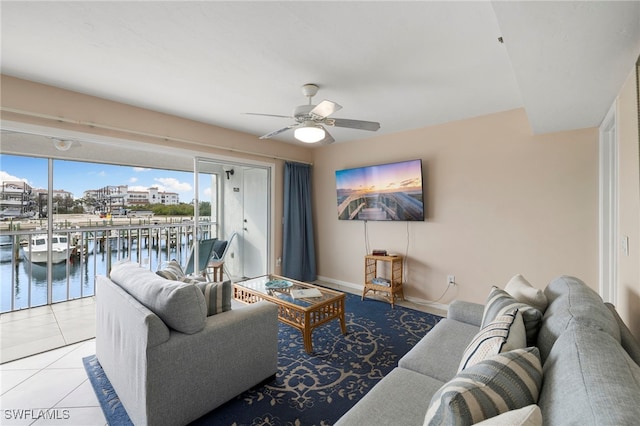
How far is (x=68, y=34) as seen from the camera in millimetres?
1764

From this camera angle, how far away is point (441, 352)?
1.62 m

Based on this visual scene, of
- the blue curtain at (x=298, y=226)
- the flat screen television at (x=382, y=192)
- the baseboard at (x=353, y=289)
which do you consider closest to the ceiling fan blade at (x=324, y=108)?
the flat screen television at (x=382, y=192)

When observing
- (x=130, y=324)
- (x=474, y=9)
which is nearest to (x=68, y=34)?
(x=130, y=324)

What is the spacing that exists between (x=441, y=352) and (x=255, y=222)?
3.64 metres

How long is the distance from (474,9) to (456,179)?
2184 mm

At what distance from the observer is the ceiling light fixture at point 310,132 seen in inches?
94.5

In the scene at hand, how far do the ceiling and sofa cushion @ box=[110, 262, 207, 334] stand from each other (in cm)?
157

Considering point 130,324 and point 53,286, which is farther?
point 53,286

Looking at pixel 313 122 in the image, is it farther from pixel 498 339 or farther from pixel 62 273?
pixel 62 273

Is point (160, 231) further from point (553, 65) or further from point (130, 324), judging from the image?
point (553, 65)

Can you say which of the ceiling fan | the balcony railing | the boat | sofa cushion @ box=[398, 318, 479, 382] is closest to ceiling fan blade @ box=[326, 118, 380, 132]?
the ceiling fan

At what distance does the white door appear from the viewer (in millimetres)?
4512

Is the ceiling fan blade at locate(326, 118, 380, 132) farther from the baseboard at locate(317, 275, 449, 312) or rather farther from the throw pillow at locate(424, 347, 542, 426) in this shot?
the baseboard at locate(317, 275, 449, 312)

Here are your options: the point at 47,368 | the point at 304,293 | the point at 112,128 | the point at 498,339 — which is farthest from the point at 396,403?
the point at 112,128
